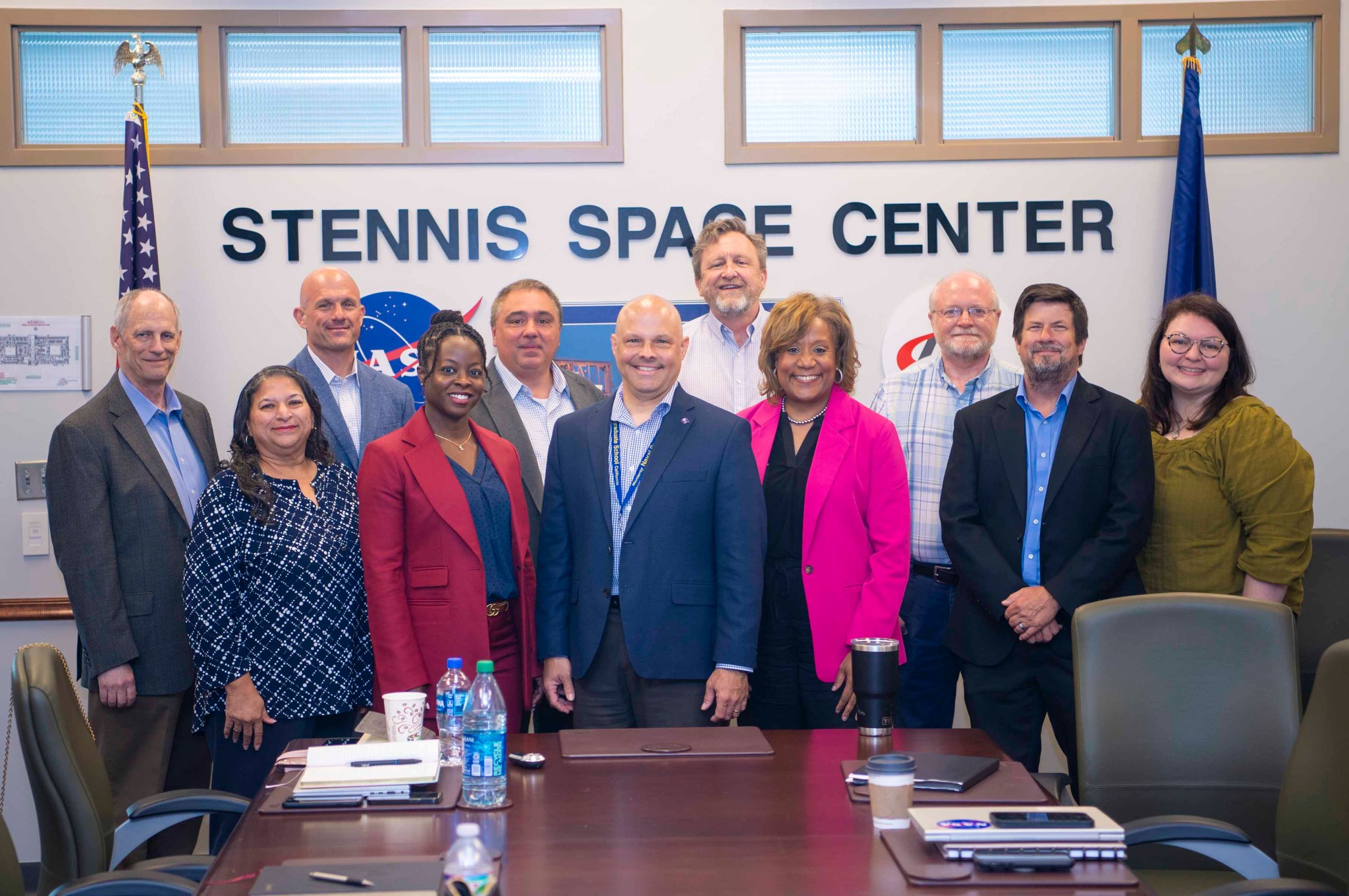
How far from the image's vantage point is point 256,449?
313 cm

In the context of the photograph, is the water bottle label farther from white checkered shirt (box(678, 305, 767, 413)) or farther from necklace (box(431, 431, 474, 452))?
white checkered shirt (box(678, 305, 767, 413))

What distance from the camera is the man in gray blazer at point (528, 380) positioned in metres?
3.73

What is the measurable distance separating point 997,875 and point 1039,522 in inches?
67.9

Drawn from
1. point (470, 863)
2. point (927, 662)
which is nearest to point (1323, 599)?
point (927, 662)

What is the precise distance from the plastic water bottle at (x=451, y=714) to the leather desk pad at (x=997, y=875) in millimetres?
927

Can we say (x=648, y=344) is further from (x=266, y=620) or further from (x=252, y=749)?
(x=252, y=749)

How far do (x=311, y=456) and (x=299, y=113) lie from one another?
195 cm

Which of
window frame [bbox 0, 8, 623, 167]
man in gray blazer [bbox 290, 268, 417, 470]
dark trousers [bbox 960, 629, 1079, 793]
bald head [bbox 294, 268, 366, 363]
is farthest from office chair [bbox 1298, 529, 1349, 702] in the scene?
bald head [bbox 294, 268, 366, 363]

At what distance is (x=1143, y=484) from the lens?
3.17 m

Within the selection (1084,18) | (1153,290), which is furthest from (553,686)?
(1084,18)

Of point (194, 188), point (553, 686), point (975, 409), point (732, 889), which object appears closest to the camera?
point (732, 889)

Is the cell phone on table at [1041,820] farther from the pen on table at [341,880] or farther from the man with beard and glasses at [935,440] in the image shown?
the man with beard and glasses at [935,440]

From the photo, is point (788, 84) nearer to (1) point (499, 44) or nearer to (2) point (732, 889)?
(1) point (499, 44)

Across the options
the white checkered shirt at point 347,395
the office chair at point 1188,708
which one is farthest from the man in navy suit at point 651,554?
the white checkered shirt at point 347,395
